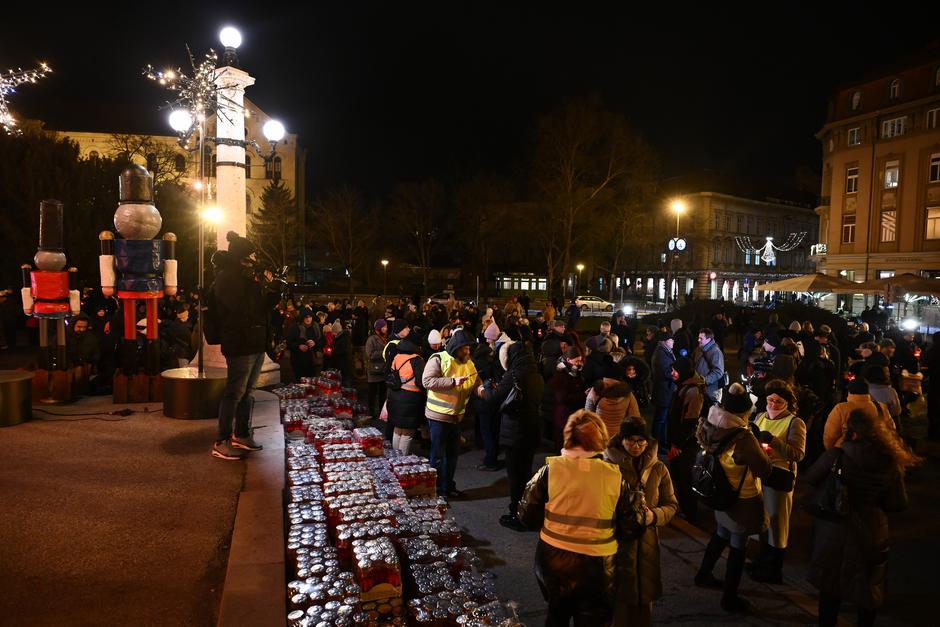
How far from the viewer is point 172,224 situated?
2823 centimetres

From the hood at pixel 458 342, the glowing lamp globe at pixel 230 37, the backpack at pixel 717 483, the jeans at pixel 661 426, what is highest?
the glowing lamp globe at pixel 230 37

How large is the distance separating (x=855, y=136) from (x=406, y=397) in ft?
156

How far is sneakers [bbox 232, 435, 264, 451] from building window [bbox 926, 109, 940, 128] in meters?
46.4

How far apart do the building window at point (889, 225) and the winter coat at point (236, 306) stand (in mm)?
47030

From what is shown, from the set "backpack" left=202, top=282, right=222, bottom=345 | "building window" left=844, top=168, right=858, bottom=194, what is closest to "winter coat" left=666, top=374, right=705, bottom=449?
"backpack" left=202, top=282, right=222, bottom=345

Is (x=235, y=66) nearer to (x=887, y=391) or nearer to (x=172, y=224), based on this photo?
(x=887, y=391)

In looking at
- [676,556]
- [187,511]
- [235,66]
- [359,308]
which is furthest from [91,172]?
[676,556]

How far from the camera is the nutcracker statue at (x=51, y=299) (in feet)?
26.7

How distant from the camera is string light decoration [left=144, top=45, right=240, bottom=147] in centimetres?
944

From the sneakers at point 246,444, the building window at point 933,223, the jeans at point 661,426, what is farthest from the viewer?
the building window at point 933,223

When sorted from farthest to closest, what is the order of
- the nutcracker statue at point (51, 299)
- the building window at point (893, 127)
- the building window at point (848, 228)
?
the building window at point (848, 228) → the building window at point (893, 127) → the nutcracker statue at point (51, 299)

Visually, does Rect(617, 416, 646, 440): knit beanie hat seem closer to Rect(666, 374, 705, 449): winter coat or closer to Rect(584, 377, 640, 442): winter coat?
Rect(584, 377, 640, 442): winter coat

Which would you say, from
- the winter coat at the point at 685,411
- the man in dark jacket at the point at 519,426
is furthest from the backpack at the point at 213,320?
the winter coat at the point at 685,411

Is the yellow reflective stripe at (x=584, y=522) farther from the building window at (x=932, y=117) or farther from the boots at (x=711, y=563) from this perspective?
the building window at (x=932, y=117)
